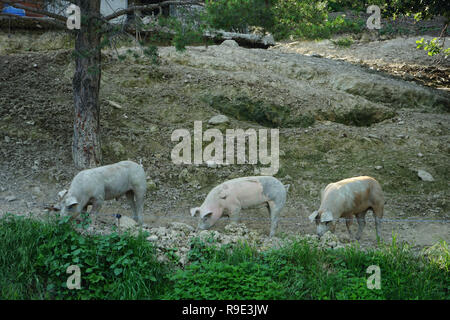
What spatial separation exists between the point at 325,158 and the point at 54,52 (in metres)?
8.94

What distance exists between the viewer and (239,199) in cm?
870

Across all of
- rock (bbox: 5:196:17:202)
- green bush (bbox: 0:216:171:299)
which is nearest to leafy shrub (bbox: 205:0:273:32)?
green bush (bbox: 0:216:171:299)

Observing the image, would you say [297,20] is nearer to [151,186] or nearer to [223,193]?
[223,193]

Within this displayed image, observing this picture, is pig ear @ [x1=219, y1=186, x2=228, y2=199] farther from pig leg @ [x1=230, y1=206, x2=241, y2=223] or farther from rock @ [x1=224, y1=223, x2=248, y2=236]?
rock @ [x1=224, y1=223, x2=248, y2=236]

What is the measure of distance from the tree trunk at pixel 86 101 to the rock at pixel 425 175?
738 centimetres

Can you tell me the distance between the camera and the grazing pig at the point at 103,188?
7.80 metres

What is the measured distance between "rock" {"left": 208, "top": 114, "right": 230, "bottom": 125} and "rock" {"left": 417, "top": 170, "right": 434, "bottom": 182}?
4892 millimetres

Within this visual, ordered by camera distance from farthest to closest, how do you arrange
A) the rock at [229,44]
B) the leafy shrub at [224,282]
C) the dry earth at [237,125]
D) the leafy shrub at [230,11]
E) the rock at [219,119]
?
1. the rock at [229,44]
2. the rock at [219,119]
3. the dry earth at [237,125]
4. the leafy shrub at [230,11]
5. the leafy shrub at [224,282]

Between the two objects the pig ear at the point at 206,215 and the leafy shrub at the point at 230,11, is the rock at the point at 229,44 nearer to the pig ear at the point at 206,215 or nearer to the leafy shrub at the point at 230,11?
the leafy shrub at the point at 230,11

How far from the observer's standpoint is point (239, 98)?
45.2 ft

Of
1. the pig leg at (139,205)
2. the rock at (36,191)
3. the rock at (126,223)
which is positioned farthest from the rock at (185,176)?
the rock at (36,191)

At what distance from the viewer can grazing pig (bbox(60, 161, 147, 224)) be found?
25.6ft

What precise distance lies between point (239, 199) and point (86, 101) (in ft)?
14.1
